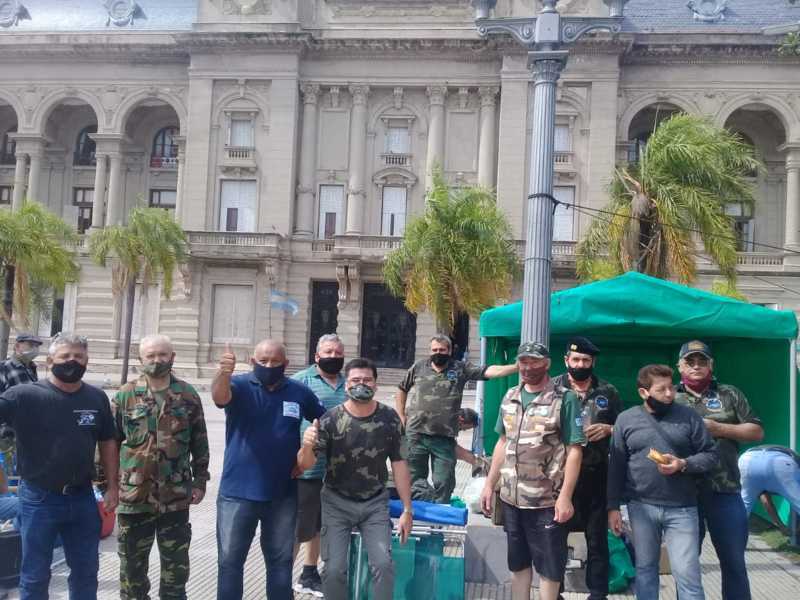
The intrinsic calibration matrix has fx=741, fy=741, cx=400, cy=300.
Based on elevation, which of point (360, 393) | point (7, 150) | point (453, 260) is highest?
point (7, 150)

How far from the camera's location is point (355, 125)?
32375 millimetres

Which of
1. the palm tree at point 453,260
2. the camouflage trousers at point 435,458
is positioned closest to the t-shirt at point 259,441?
the camouflage trousers at point 435,458

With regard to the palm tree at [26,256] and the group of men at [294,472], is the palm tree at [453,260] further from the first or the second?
the group of men at [294,472]

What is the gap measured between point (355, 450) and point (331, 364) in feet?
3.58

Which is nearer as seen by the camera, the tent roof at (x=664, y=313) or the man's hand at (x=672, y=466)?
the man's hand at (x=672, y=466)

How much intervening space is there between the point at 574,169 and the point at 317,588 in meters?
27.4

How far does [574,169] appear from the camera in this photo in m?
31.2

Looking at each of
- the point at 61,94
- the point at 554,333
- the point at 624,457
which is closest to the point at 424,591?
the point at 624,457

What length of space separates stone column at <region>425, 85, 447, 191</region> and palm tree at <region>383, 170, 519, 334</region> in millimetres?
13615

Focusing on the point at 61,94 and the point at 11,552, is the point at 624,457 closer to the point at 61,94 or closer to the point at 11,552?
the point at 11,552

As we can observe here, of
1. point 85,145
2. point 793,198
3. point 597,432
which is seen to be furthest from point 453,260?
point 85,145

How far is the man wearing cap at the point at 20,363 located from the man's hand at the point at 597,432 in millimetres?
6193

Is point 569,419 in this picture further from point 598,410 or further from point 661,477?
point 598,410

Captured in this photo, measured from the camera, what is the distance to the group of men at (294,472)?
195 inches
